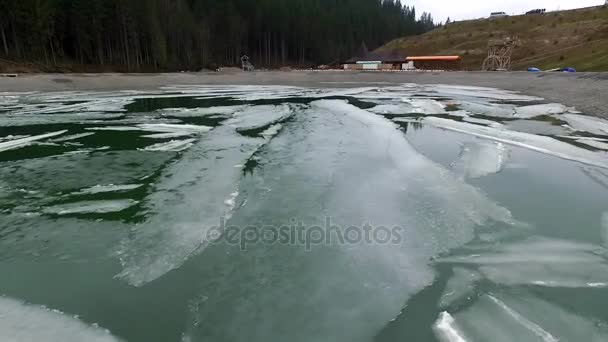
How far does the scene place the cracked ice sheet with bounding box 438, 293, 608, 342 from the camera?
276 cm

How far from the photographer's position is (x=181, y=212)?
488cm

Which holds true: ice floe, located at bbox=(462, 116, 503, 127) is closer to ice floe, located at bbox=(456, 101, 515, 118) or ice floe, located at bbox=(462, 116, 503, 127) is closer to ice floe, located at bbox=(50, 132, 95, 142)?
ice floe, located at bbox=(456, 101, 515, 118)

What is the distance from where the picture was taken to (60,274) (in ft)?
11.8

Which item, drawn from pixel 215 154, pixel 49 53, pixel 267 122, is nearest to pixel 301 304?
pixel 215 154

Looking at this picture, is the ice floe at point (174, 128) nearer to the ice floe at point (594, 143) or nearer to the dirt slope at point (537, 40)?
the ice floe at point (594, 143)

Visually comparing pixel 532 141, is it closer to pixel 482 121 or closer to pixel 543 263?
pixel 482 121

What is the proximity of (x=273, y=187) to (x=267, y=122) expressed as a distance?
20.0 ft

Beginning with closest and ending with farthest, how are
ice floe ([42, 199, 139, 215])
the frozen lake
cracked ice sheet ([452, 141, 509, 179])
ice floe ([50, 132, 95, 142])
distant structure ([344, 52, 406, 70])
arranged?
the frozen lake < ice floe ([42, 199, 139, 215]) < cracked ice sheet ([452, 141, 509, 179]) < ice floe ([50, 132, 95, 142]) < distant structure ([344, 52, 406, 70])

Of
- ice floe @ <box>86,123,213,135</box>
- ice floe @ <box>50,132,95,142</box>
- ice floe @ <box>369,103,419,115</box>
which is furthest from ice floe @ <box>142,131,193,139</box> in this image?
ice floe @ <box>369,103,419,115</box>

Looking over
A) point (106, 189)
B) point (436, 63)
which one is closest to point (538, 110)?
point (106, 189)

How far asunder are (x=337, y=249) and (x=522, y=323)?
5.82 feet

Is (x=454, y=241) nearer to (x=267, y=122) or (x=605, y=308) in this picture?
(x=605, y=308)

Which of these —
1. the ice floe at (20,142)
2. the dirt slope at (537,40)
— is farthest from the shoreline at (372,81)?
the ice floe at (20,142)

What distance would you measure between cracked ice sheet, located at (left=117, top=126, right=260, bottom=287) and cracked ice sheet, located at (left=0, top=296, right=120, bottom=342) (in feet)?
1.97
